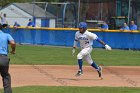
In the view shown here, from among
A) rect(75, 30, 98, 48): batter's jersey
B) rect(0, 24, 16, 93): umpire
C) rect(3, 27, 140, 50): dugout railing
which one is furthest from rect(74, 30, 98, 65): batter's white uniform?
rect(3, 27, 140, 50): dugout railing

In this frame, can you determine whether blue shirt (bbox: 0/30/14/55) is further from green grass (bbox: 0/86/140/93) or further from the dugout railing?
the dugout railing

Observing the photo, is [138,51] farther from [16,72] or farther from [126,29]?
[16,72]

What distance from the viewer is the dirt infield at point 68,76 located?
1488cm

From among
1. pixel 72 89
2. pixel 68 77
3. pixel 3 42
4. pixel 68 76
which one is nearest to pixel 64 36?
pixel 68 76

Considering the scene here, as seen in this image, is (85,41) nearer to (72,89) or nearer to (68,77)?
(68,77)

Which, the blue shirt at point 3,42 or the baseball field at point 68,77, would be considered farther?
the baseball field at point 68,77

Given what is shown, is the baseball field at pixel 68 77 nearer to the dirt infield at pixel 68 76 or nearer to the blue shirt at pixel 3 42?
the dirt infield at pixel 68 76

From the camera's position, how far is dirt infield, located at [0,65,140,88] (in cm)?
1488

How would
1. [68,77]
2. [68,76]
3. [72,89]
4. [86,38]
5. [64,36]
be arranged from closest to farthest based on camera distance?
[72,89], [86,38], [68,77], [68,76], [64,36]

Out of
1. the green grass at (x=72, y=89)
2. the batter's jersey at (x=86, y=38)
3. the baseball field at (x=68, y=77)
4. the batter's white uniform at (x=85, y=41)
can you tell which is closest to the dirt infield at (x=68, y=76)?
the baseball field at (x=68, y=77)

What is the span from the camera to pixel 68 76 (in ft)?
55.6

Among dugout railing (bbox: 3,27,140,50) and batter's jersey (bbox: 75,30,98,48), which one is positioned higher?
batter's jersey (bbox: 75,30,98,48)

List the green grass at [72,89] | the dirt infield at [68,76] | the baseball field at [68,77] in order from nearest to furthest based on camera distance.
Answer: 1. the green grass at [72,89]
2. the baseball field at [68,77]
3. the dirt infield at [68,76]

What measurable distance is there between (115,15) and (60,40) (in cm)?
916
